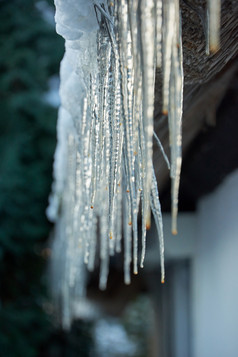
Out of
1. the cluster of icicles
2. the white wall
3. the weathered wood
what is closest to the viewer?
the cluster of icicles

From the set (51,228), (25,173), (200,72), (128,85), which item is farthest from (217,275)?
(25,173)

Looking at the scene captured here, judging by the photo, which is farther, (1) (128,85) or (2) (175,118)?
(1) (128,85)

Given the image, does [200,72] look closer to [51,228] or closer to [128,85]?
[128,85]

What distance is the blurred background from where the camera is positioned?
2.17m

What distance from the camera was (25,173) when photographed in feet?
15.8

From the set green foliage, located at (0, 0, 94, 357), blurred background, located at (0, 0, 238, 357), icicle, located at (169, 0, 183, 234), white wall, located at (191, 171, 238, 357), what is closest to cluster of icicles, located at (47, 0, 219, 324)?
icicle, located at (169, 0, 183, 234)

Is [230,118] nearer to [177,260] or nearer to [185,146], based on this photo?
[185,146]

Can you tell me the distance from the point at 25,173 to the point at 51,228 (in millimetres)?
648

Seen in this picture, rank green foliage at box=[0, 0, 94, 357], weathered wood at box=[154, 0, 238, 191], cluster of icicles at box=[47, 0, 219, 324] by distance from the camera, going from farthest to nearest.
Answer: green foliage at box=[0, 0, 94, 357] → weathered wood at box=[154, 0, 238, 191] → cluster of icicles at box=[47, 0, 219, 324]

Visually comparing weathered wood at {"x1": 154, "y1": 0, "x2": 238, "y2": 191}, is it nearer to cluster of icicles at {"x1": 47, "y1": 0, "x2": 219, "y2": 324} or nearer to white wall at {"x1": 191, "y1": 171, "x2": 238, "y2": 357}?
cluster of icicles at {"x1": 47, "y1": 0, "x2": 219, "y2": 324}

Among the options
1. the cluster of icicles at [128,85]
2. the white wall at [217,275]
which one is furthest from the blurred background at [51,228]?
the cluster of icicles at [128,85]

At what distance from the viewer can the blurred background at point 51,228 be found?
7.11 feet

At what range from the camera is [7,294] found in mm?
4773

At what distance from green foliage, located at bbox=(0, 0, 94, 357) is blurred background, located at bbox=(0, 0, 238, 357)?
0.01m
